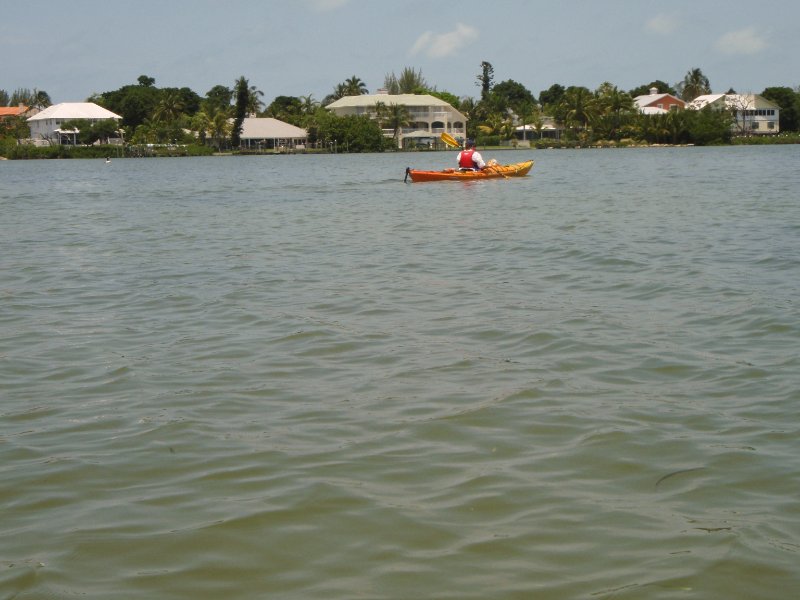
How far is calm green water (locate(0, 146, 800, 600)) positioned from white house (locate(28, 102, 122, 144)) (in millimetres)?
103991

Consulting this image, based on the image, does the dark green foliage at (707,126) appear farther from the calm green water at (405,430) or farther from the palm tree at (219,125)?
Result: the calm green water at (405,430)

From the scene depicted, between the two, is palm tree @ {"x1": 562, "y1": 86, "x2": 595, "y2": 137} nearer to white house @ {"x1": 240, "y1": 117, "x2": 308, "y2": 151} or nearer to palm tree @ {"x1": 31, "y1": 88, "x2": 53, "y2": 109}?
white house @ {"x1": 240, "y1": 117, "x2": 308, "y2": 151}

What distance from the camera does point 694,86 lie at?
14288 cm

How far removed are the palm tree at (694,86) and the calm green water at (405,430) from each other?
138935 mm

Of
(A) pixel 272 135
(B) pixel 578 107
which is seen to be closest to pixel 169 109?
(A) pixel 272 135

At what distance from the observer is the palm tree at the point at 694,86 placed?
14288cm

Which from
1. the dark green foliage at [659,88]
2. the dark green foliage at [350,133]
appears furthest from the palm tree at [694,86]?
the dark green foliage at [350,133]

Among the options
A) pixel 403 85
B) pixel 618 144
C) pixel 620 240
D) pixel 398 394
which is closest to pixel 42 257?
pixel 620 240

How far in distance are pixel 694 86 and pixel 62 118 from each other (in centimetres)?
8955

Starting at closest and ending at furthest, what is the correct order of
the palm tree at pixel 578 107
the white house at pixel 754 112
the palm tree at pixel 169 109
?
the palm tree at pixel 578 107 < the palm tree at pixel 169 109 < the white house at pixel 754 112

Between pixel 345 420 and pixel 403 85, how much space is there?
467ft

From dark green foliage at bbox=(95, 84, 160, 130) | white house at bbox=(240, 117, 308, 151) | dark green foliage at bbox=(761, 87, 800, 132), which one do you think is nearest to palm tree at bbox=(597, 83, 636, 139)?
dark green foliage at bbox=(761, 87, 800, 132)

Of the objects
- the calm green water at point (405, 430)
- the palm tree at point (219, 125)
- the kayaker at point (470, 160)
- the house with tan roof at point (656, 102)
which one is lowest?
the calm green water at point (405, 430)

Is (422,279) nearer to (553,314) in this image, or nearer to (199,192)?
(553,314)
